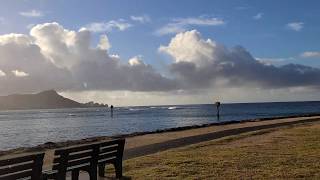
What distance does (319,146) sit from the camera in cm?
2047

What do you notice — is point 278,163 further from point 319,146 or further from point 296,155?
point 319,146

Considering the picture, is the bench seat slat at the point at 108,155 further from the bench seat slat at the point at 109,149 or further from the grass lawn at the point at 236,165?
the grass lawn at the point at 236,165

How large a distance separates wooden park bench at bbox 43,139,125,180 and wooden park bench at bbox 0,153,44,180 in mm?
825

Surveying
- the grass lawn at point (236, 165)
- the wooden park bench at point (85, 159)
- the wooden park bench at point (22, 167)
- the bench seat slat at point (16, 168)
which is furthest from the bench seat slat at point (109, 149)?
the bench seat slat at point (16, 168)

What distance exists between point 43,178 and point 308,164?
7.69 meters

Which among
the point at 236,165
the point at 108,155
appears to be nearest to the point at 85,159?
the point at 108,155

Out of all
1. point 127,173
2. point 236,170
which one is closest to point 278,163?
point 236,170

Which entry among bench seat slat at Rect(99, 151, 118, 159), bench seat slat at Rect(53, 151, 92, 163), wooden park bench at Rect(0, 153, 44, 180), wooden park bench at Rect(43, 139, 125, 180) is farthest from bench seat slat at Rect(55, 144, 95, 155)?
wooden park bench at Rect(0, 153, 44, 180)

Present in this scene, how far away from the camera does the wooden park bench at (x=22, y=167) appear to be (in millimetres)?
9109

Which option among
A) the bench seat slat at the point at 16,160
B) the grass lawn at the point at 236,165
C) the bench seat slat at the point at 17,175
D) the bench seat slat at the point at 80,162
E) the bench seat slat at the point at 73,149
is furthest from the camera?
the grass lawn at the point at 236,165

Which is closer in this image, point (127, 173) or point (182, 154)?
point (127, 173)

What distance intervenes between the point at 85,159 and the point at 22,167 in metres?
2.55

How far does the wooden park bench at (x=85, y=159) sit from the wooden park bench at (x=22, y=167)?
0.82 metres

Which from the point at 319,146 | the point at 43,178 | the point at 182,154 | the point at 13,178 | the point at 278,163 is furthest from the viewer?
the point at 319,146
